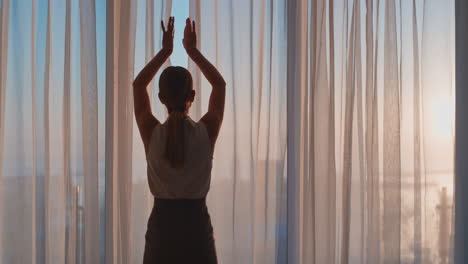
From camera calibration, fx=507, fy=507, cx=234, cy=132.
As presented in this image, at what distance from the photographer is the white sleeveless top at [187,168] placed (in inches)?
51.6

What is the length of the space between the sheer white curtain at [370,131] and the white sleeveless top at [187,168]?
2.32 feet

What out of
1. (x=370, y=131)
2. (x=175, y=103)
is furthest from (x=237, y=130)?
(x=175, y=103)

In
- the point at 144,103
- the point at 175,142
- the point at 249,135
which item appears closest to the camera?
the point at 175,142

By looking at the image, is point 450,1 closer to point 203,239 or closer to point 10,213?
point 203,239

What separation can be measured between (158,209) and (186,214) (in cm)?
8

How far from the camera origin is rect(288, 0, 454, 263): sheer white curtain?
1.99 metres

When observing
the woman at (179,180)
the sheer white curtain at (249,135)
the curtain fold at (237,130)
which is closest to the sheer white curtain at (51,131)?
the curtain fold at (237,130)

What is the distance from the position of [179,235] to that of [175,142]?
0.24 metres

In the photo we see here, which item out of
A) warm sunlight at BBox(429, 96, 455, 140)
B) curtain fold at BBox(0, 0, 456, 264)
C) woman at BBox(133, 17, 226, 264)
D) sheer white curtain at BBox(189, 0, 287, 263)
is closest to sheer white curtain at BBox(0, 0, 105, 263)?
curtain fold at BBox(0, 0, 456, 264)

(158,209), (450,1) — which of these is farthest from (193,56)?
(450,1)

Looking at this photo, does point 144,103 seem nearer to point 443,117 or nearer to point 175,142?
point 175,142

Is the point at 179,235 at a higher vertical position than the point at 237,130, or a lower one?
lower

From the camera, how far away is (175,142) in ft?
4.25

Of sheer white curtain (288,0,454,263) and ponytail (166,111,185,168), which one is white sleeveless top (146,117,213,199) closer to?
ponytail (166,111,185,168)
